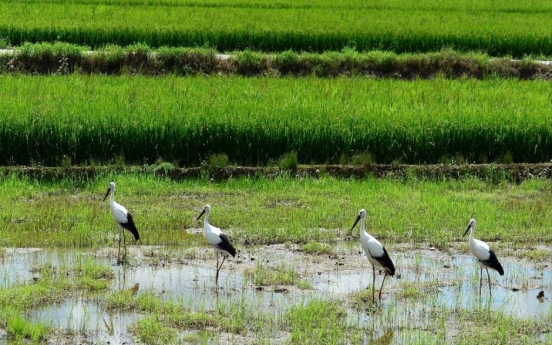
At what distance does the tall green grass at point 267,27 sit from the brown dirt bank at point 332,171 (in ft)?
36.7

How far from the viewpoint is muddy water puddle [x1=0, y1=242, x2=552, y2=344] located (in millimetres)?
9234

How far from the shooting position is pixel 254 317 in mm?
9172

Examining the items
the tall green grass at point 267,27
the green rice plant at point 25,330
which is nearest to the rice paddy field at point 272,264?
the green rice plant at point 25,330

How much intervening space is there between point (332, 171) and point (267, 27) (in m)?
12.4

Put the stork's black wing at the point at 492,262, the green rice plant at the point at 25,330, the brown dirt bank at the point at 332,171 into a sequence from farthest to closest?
the brown dirt bank at the point at 332,171, the stork's black wing at the point at 492,262, the green rice plant at the point at 25,330

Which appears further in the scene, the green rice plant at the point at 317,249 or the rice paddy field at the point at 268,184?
the green rice plant at the point at 317,249

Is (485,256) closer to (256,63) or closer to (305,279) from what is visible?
(305,279)

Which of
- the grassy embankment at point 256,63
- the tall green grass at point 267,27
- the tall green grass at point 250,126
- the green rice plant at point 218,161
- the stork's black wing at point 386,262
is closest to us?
the stork's black wing at point 386,262

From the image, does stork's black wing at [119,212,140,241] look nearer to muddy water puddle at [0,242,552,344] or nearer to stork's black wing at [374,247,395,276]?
muddy water puddle at [0,242,552,344]

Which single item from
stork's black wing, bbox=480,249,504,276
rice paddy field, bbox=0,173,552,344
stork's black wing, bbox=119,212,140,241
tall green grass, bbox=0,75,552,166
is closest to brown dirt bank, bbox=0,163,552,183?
rice paddy field, bbox=0,173,552,344

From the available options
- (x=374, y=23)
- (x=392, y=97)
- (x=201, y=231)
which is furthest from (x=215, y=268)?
(x=374, y=23)

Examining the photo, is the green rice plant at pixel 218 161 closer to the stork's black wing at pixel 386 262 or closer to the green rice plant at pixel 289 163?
the green rice plant at pixel 289 163

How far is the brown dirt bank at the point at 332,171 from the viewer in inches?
572

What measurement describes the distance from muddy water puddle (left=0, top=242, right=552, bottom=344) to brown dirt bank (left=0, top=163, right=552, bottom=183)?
3391 millimetres
